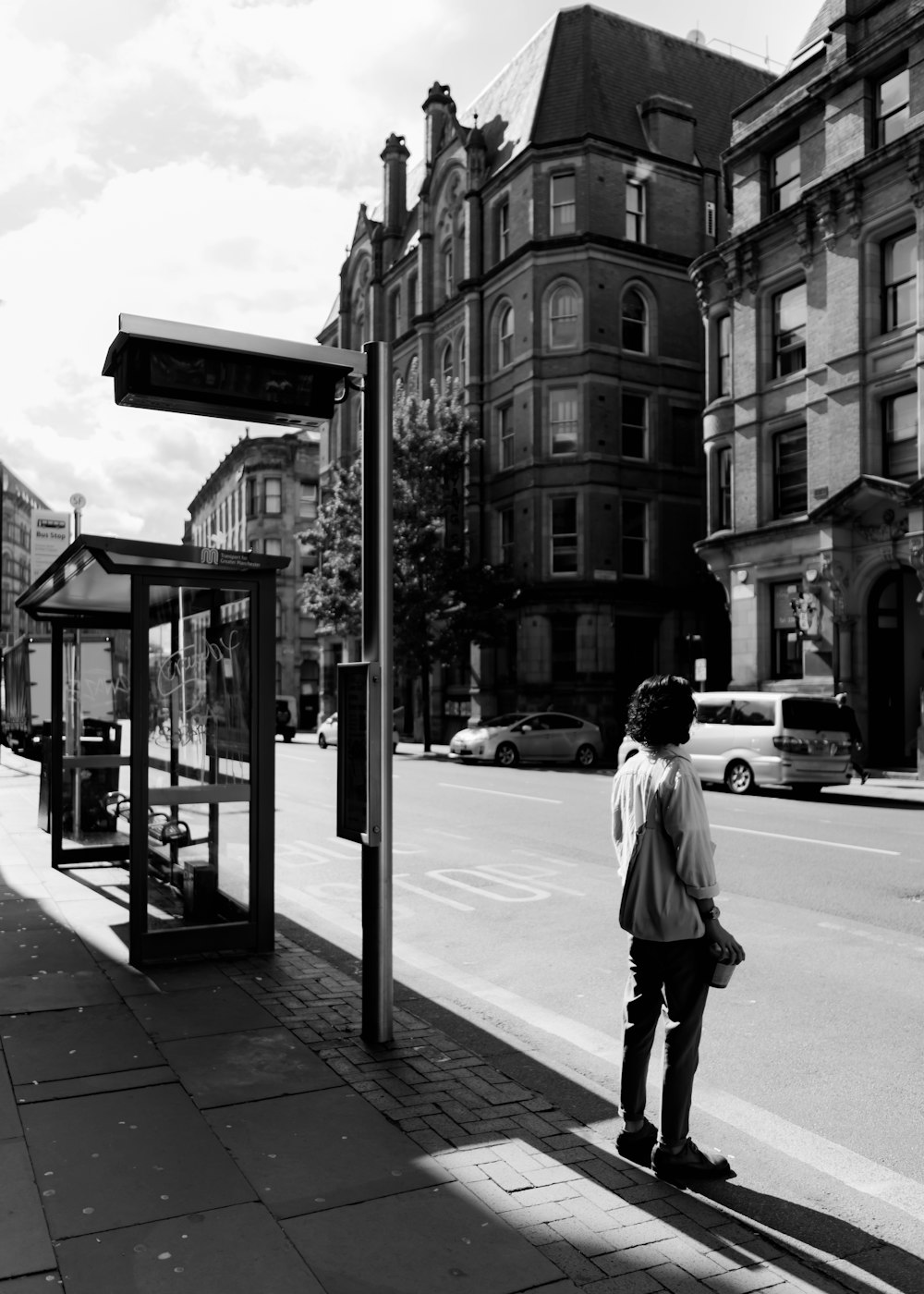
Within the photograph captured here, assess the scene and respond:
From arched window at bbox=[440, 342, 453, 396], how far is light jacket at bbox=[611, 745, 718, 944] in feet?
129

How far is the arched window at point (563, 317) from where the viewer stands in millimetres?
37594

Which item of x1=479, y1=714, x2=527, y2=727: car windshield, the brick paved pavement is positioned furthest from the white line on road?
x1=479, y1=714, x2=527, y2=727: car windshield

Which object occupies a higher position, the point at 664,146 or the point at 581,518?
the point at 664,146

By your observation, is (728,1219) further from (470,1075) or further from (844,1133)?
(470,1075)

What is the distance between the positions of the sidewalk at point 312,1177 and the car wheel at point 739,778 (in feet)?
50.8

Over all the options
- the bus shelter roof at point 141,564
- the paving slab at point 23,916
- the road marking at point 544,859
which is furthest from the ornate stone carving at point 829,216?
the paving slab at point 23,916

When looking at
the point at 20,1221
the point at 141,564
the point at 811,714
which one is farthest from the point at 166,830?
the point at 811,714

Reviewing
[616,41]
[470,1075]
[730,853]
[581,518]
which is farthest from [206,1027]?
[616,41]

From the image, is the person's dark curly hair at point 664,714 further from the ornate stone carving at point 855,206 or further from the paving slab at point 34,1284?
the ornate stone carving at point 855,206

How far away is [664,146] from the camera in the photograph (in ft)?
127

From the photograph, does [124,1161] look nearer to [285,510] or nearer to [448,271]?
[448,271]

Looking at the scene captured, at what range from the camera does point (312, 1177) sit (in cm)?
384

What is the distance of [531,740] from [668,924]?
2555 cm

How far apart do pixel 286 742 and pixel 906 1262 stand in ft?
140
